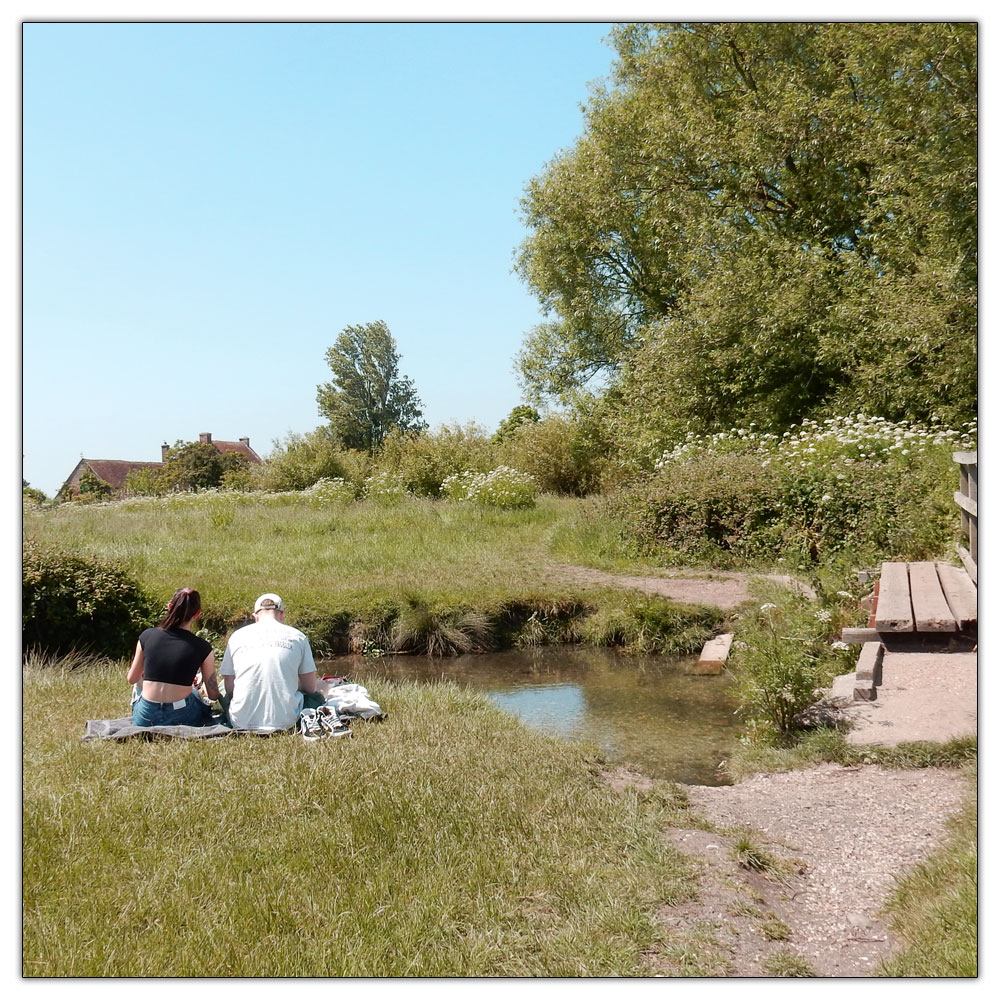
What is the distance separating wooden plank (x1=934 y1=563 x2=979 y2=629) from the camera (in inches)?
261

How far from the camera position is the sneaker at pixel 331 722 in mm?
5820

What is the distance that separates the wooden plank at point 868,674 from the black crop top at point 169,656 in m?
4.54

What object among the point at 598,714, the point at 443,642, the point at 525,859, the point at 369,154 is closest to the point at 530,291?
the point at 443,642

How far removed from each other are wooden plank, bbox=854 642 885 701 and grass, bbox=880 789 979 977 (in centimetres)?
233

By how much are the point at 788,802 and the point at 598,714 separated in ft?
10.7

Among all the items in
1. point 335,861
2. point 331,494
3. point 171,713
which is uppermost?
point 331,494

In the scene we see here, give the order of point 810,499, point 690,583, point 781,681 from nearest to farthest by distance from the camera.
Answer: point 781,681, point 690,583, point 810,499

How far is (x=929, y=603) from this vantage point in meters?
Answer: 7.12

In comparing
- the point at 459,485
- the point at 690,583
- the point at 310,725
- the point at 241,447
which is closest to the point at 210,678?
the point at 310,725

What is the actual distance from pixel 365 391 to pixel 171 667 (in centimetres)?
4401

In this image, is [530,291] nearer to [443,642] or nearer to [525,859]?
[443,642]

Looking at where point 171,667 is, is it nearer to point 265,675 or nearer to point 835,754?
point 265,675

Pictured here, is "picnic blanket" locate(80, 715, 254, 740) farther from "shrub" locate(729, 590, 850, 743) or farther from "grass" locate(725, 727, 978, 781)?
"shrub" locate(729, 590, 850, 743)

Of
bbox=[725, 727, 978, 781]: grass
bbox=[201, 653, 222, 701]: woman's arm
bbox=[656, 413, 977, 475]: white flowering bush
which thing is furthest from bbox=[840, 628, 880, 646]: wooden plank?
bbox=[656, 413, 977, 475]: white flowering bush
